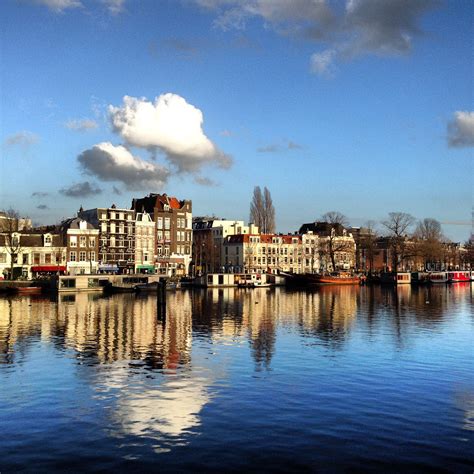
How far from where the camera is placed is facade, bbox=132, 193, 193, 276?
135875 millimetres

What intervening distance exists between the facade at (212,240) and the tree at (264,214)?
262 cm

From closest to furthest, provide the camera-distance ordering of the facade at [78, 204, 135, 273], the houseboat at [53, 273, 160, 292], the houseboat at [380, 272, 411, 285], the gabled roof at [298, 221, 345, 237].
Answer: the houseboat at [53, 273, 160, 292], the facade at [78, 204, 135, 273], the houseboat at [380, 272, 411, 285], the gabled roof at [298, 221, 345, 237]

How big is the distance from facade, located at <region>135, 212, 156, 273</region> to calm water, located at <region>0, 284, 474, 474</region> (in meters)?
83.2

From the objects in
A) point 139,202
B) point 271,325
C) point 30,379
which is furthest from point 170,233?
point 30,379

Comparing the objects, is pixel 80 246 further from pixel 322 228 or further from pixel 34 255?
pixel 322 228

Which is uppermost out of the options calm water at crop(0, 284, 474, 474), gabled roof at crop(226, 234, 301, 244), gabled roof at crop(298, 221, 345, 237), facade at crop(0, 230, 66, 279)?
gabled roof at crop(298, 221, 345, 237)

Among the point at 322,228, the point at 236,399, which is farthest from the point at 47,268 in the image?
the point at 236,399

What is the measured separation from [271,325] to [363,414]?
28544mm

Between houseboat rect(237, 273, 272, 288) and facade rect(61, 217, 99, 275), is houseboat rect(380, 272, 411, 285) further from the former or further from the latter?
facade rect(61, 217, 99, 275)

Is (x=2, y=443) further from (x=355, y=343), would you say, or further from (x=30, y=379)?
(x=355, y=343)

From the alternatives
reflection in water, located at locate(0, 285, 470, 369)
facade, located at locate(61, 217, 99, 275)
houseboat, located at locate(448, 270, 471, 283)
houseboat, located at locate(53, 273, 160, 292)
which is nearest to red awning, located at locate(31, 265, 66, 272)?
facade, located at locate(61, 217, 99, 275)

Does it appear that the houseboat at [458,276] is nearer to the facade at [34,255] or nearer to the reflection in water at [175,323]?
the reflection in water at [175,323]

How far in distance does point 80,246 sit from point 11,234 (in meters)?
16.3

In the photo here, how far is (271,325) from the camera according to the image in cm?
5059
